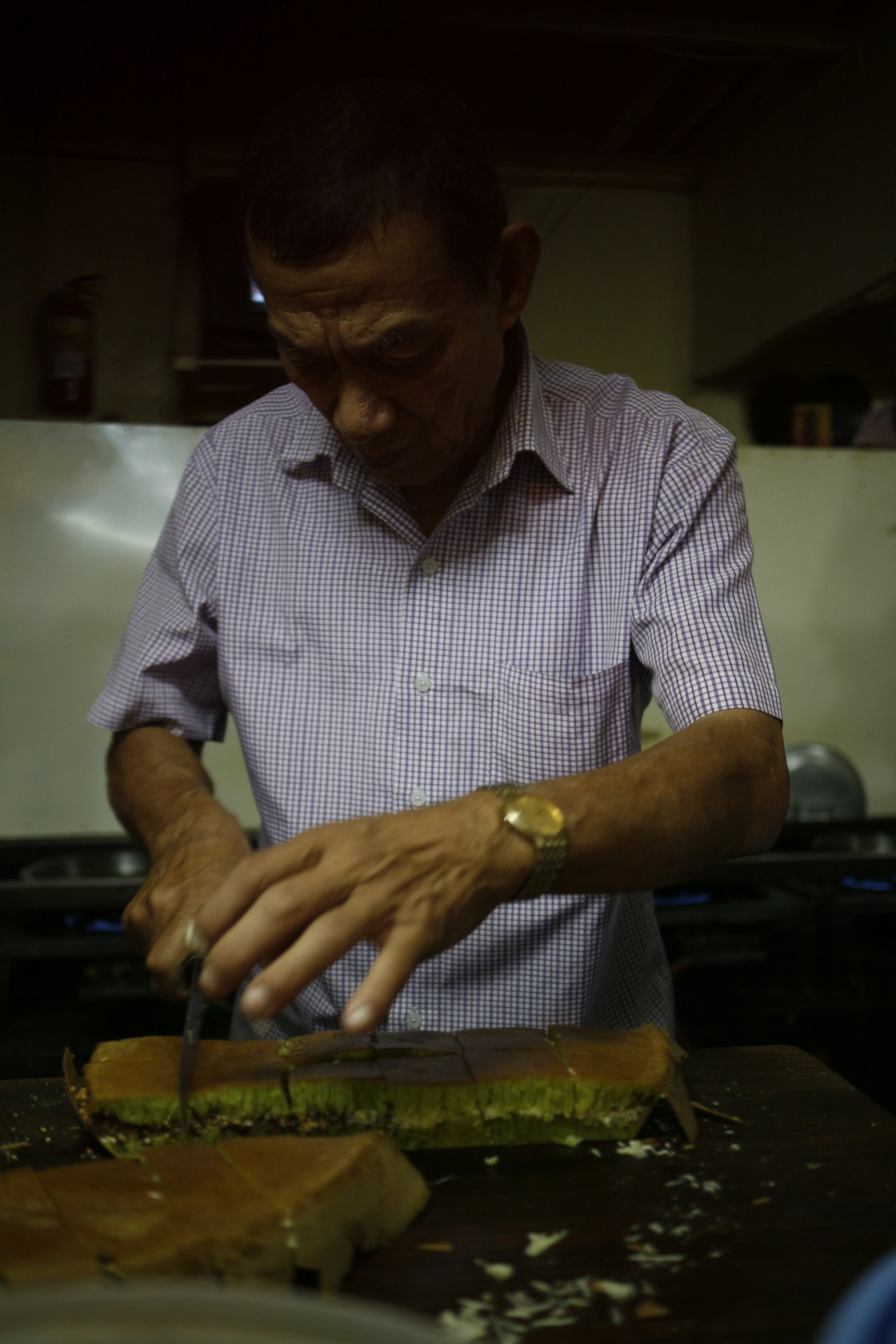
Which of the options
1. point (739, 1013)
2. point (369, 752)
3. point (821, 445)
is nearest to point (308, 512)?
point (369, 752)

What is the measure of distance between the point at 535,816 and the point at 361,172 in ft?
2.50

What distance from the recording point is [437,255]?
1374 mm

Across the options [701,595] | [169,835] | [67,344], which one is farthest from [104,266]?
[701,595]

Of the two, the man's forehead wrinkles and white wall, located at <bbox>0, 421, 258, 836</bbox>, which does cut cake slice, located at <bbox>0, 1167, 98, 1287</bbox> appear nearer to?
the man's forehead wrinkles

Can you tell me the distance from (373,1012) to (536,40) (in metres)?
2.74

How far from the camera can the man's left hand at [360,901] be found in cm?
98

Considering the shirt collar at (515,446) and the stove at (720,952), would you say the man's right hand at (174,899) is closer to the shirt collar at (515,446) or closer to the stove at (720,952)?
the shirt collar at (515,446)

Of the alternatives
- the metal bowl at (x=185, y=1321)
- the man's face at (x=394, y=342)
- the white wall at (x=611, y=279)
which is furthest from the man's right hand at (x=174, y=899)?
the white wall at (x=611, y=279)

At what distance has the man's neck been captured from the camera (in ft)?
5.64

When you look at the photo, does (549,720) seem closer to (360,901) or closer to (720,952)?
(360,901)

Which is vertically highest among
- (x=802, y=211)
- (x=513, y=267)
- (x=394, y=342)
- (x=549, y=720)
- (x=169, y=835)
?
(x=802, y=211)

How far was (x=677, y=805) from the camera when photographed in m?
1.29

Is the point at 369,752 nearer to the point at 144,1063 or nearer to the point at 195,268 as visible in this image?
the point at 144,1063

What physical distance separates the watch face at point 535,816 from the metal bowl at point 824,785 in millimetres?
2170
